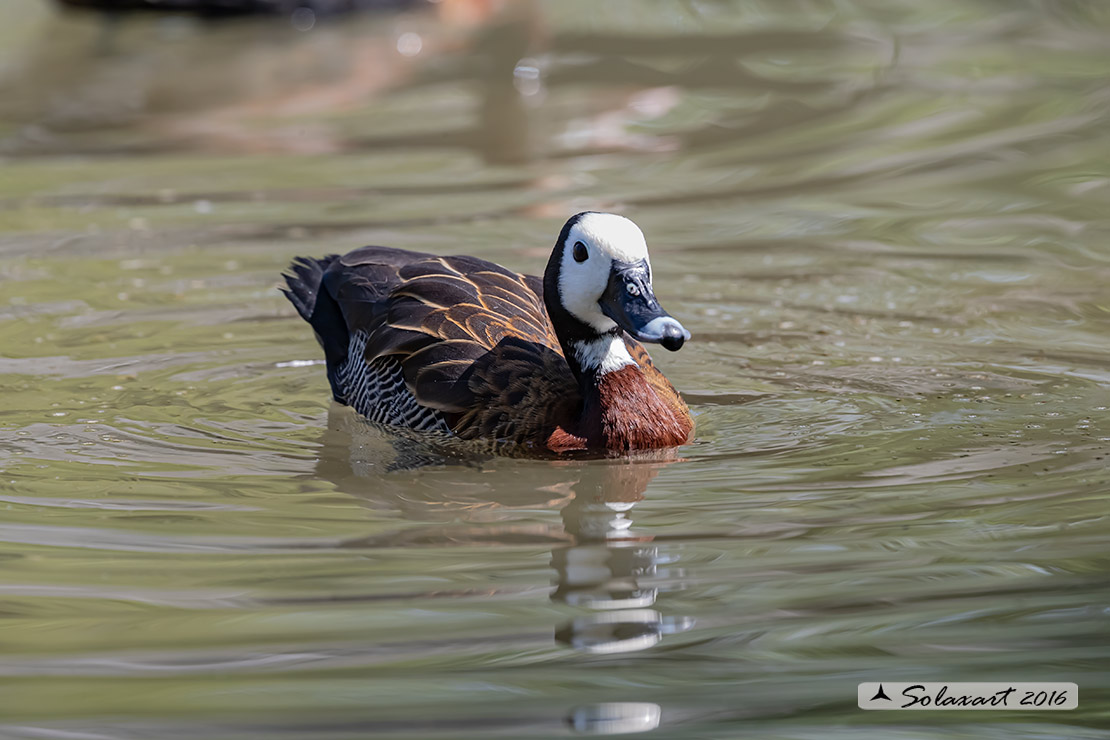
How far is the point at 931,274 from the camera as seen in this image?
10008mm

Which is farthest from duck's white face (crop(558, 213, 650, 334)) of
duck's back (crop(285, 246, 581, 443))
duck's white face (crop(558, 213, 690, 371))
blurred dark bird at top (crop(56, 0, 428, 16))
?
blurred dark bird at top (crop(56, 0, 428, 16))

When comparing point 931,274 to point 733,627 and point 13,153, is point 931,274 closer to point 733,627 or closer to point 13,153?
point 733,627

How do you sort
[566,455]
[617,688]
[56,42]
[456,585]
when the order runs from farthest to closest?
[56,42] < [566,455] < [456,585] < [617,688]

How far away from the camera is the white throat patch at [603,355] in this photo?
738 cm

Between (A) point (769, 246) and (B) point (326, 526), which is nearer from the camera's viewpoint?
(B) point (326, 526)

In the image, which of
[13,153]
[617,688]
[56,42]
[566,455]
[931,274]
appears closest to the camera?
[617,688]

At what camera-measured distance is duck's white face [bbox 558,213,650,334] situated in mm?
7094

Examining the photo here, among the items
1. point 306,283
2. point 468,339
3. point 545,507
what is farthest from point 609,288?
point 306,283

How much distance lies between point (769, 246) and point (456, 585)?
5.60m

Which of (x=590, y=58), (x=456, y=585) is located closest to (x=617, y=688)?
(x=456, y=585)

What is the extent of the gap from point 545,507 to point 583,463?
0.60 meters

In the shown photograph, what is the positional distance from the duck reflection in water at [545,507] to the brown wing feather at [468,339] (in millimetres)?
225

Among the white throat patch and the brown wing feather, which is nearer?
the white throat patch

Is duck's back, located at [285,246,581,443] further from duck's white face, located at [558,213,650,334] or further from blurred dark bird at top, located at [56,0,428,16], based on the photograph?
blurred dark bird at top, located at [56,0,428,16]
